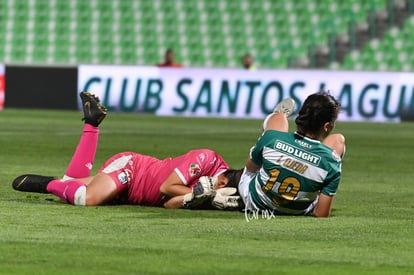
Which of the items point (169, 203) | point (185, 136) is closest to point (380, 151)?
point (185, 136)

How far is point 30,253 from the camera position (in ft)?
23.8

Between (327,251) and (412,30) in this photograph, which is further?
(412,30)

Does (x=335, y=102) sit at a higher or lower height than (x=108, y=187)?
higher

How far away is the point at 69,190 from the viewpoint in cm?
1022

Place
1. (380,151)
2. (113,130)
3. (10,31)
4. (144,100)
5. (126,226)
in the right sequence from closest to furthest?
(126,226) → (380,151) → (113,130) → (144,100) → (10,31)

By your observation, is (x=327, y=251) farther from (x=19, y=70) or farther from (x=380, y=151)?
(x=19, y=70)

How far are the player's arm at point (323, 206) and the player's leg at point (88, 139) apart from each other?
2215mm

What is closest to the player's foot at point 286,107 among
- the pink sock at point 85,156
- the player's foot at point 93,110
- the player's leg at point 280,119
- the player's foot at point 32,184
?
the player's leg at point 280,119

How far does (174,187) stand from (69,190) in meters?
0.93

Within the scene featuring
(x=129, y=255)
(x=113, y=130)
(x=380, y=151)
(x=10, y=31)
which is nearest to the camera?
(x=129, y=255)

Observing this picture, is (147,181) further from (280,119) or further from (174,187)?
(280,119)

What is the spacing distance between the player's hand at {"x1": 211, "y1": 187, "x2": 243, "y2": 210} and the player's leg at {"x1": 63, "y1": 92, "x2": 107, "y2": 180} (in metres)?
1.37

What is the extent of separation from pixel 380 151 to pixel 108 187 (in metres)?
8.43

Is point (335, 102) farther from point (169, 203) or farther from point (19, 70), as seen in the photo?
point (19, 70)
